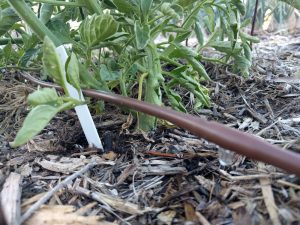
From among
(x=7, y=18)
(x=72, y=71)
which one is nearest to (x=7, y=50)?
(x=7, y=18)

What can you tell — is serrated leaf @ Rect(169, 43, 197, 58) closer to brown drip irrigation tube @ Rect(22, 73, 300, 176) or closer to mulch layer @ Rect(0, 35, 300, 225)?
mulch layer @ Rect(0, 35, 300, 225)

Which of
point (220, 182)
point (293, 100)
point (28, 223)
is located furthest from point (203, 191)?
point (293, 100)

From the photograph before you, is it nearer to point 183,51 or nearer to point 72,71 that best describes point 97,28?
point 72,71

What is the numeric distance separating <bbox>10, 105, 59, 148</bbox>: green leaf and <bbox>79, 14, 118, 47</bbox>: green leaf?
0.69ft

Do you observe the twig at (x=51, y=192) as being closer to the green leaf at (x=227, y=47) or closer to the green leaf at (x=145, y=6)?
the green leaf at (x=145, y=6)

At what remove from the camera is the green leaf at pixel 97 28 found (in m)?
0.72

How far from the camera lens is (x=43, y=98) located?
0.60 metres

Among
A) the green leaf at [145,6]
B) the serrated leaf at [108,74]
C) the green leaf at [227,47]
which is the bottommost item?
the green leaf at [227,47]

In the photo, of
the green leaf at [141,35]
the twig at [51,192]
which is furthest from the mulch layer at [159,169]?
the green leaf at [141,35]

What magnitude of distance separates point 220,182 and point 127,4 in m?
0.41

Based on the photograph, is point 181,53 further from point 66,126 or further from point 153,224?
point 153,224

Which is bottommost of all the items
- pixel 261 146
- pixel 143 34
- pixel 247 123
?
pixel 247 123

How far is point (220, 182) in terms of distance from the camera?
27.0 inches

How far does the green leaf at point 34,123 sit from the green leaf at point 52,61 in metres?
0.08
